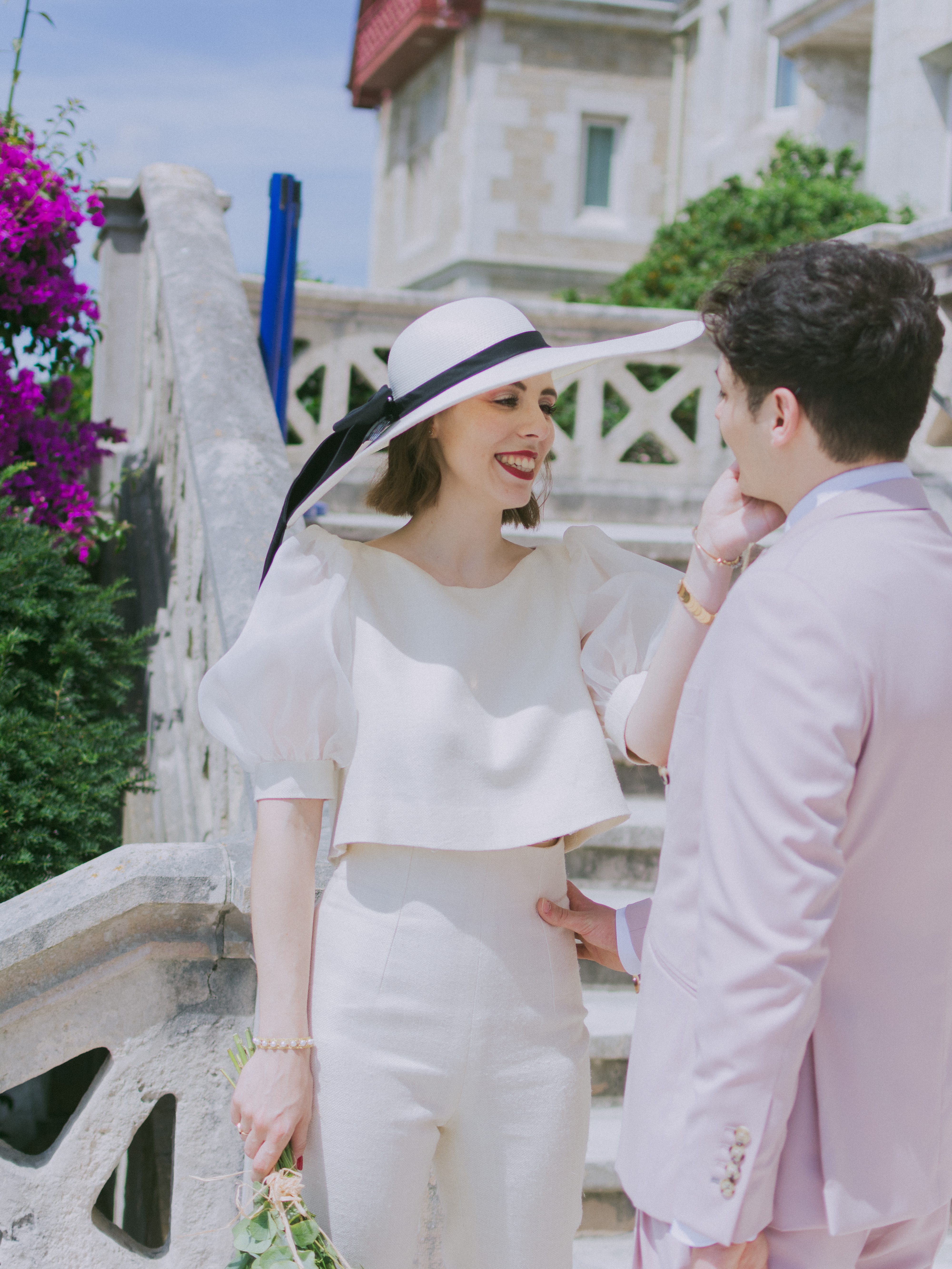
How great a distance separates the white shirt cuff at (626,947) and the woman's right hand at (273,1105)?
49cm

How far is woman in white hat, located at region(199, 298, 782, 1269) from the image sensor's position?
167 centimetres

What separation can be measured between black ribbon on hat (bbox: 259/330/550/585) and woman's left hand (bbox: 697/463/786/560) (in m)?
0.44

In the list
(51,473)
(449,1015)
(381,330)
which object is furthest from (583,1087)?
(381,330)

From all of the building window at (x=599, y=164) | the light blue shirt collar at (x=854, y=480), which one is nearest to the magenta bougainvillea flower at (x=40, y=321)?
the light blue shirt collar at (x=854, y=480)

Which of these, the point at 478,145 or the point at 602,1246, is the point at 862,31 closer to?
the point at 478,145

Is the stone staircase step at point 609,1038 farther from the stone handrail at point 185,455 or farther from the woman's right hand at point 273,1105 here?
the woman's right hand at point 273,1105

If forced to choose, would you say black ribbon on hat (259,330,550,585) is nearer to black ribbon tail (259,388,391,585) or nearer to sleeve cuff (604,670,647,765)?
black ribbon tail (259,388,391,585)

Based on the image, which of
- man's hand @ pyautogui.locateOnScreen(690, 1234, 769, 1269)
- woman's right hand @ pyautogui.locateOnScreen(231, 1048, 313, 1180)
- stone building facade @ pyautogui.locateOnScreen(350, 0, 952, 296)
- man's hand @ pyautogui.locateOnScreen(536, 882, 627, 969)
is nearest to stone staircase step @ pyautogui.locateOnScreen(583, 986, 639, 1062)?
man's hand @ pyautogui.locateOnScreen(536, 882, 627, 969)

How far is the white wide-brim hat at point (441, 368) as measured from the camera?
5.89ft

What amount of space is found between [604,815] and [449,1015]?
368 mm

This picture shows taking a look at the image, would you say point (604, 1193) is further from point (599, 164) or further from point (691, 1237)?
point (599, 164)

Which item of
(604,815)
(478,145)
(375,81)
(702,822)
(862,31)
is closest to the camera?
(702,822)

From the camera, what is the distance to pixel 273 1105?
1.64 metres

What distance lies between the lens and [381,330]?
538cm
